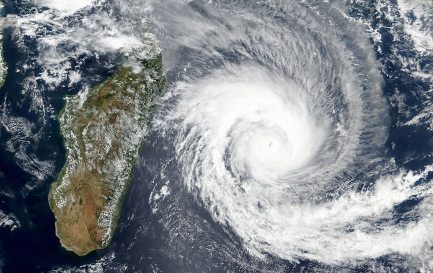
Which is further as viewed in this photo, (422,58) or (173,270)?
(422,58)

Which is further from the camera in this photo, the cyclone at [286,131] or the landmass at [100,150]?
the cyclone at [286,131]

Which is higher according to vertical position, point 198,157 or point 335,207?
point 335,207

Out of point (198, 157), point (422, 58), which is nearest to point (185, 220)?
point (198, 157)

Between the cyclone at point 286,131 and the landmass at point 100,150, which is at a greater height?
the cyclone at point 286,131

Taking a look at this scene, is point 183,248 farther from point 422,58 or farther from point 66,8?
point 422,58

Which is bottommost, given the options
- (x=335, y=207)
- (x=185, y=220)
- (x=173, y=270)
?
(x=173, y=270)
